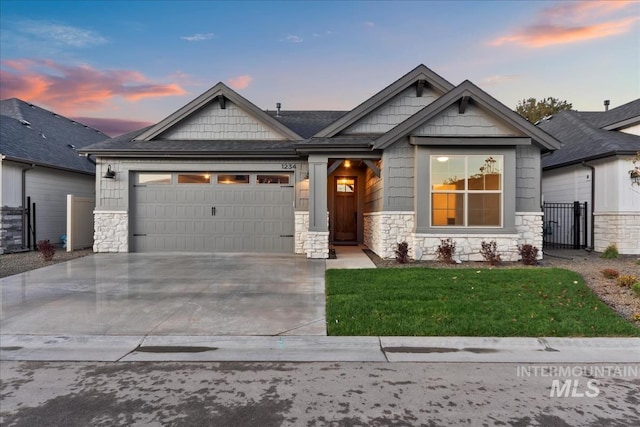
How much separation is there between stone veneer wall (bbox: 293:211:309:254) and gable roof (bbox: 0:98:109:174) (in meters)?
8.39

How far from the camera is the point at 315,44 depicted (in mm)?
15938

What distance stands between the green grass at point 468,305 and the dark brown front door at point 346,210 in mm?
7241

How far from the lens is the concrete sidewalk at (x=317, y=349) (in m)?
4.03

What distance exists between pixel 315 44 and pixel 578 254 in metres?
13.7

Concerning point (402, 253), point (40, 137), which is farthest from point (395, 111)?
point (40, 137)

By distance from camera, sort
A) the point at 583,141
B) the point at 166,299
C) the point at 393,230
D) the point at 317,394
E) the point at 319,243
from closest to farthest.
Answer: the point at 317,394, the point at 166,299, the point at 393,230, the point at 319,243, the point at 583,141

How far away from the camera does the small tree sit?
32938mm

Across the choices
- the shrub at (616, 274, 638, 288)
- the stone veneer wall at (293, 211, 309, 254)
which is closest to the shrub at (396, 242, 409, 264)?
the stone veneer wall at (293, 211, 309, 254)

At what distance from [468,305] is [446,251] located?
13.2 ft

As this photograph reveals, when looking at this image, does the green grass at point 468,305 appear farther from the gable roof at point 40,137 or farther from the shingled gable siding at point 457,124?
the gable roof at point 40,137

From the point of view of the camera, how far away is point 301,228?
39.1 ft

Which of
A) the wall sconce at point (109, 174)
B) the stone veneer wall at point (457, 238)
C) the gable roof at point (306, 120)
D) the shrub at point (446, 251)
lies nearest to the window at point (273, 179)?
the gable roof at point (306, 120)

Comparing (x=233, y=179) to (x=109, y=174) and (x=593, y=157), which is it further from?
(x=593, y=157)

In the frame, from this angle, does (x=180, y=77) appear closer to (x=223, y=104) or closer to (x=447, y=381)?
(x=223, y=104)
